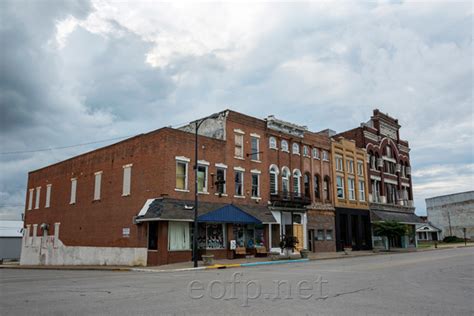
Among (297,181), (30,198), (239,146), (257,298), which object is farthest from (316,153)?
(257,298)

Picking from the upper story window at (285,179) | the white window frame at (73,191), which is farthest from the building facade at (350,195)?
the white window frame at (73,191)

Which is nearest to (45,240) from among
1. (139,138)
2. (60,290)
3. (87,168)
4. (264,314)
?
(87,168)

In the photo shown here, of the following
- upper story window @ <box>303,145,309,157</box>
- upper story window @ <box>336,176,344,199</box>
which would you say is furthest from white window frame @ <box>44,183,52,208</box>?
upper story window @ <box>336,176,344,199</box>

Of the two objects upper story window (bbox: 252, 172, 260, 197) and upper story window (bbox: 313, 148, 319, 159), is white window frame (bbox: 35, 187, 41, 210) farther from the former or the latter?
upper story window (bbox: 313, 148, 319, 159)

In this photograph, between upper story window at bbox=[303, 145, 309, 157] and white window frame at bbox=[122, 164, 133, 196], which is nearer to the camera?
white window frame at bbox=[122, 164, 133, 196]

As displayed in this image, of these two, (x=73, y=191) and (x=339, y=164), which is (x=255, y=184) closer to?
(x=339, y=164)

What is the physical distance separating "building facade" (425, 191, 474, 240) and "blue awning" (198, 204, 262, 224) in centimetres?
6462

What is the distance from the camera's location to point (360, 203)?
44500 mm

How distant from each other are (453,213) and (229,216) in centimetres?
6906

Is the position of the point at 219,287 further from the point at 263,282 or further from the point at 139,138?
the point at 139,138

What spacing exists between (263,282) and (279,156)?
73.6 ft

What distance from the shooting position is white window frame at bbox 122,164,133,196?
29209 millimetres

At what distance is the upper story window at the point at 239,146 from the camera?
3224 centimetres

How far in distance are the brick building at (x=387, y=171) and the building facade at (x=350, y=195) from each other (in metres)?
1.30
